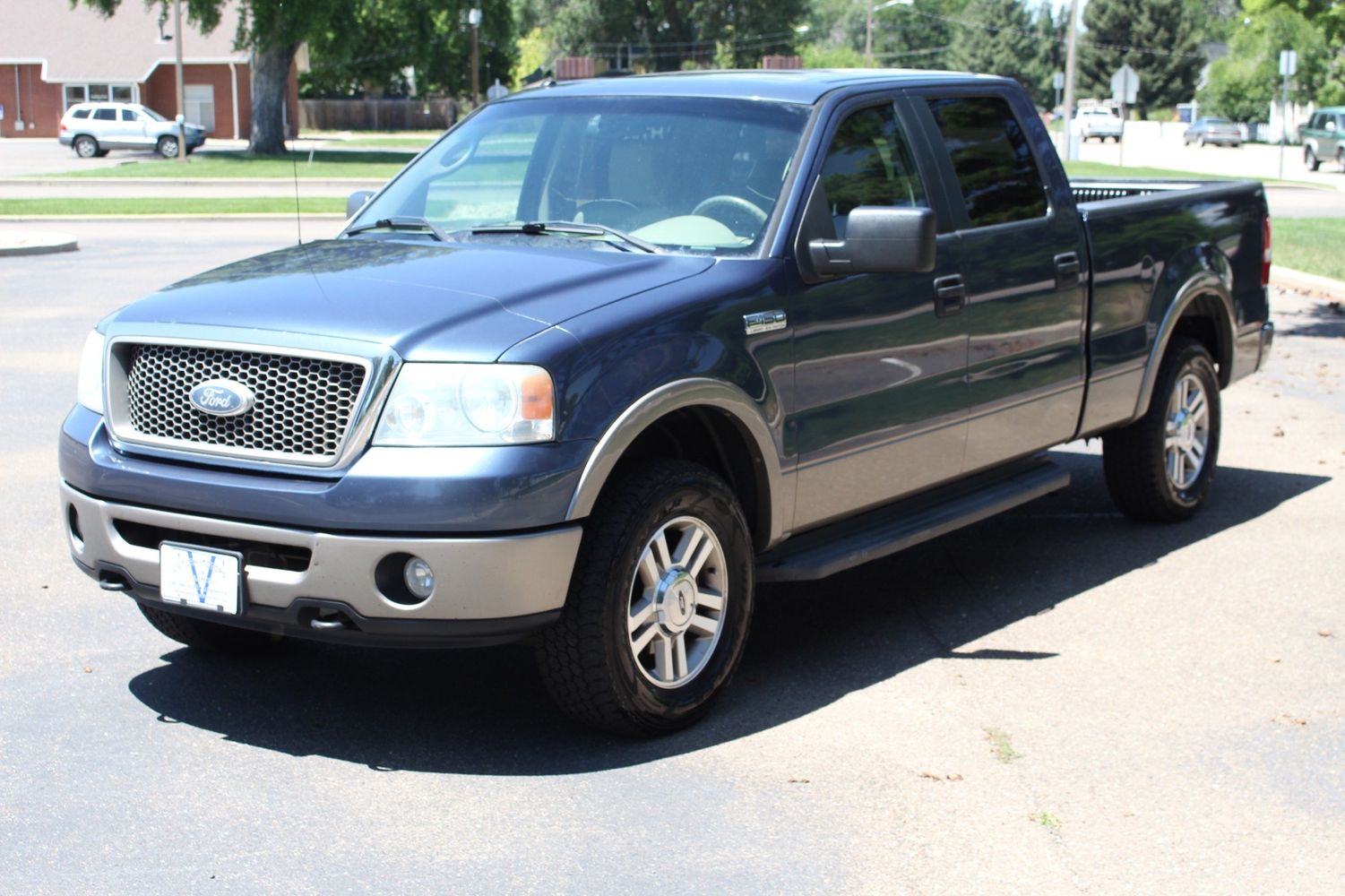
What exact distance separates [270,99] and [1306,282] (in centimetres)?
3816

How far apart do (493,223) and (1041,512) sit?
3.62 metres

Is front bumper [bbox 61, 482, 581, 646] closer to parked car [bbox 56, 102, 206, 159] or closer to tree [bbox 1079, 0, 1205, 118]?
parked car [bbox 56, 102, 206, 159]

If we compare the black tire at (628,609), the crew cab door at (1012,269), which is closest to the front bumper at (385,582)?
the black tire at (628,609)

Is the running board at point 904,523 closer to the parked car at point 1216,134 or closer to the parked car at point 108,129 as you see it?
the parked car at point 108,129

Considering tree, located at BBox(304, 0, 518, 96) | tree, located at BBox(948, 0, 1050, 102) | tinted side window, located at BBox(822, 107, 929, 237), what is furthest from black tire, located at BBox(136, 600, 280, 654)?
tree, located at BBox(948, 0, 1050, 102)

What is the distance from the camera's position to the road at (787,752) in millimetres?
4156

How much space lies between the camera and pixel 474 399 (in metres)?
4.51

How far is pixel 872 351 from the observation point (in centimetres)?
570

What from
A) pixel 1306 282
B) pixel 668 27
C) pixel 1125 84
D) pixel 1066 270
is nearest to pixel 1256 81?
pixel 668 27

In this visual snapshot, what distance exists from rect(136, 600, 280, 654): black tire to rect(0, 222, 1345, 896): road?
0.23 feet

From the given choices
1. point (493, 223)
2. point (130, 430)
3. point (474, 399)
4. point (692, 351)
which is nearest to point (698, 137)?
point (493, 223)

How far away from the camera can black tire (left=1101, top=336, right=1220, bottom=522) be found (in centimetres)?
761

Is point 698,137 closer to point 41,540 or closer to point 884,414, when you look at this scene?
point 884,414

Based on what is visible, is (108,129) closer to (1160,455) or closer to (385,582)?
(1160,455)
